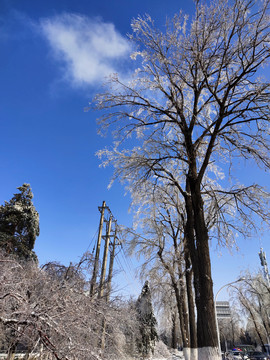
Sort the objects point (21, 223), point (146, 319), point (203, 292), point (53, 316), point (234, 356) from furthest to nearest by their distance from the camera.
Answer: point (234, 356) < point (21, 223) < point (146, 319) < point (203, 292) < point (53, 316)

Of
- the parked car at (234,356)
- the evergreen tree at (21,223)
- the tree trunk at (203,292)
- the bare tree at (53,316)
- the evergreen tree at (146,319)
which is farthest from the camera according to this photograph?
the parked car at (234,356)

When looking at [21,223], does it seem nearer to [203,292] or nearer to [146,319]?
[146,319]

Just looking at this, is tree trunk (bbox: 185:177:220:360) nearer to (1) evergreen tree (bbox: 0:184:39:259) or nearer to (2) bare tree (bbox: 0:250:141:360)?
(2) bare tree (bbox: 0:250:141:360)

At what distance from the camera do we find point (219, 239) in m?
9.45

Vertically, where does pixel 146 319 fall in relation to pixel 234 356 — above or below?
above

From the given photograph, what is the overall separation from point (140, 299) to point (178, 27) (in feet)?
62.0

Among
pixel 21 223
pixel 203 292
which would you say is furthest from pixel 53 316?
pixel 21 223

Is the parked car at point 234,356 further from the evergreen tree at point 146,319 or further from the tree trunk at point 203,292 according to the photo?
the tree trunk at point 203,292

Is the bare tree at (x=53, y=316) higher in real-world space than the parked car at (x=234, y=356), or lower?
higher

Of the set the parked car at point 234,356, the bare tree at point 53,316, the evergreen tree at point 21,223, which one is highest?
the evergreen tree at point 21,223

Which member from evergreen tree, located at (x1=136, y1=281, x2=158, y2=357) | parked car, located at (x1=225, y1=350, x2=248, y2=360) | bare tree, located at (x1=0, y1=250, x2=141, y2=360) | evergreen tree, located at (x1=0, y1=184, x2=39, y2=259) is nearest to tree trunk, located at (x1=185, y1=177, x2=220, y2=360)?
bare tree, located at (x1=0, y1=250, x2=141, y2=360)

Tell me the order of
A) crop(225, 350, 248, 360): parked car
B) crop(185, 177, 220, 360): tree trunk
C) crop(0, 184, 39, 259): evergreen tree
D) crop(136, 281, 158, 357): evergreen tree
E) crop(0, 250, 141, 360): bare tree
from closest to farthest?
Result: crop(0, 250, 141, 360): bare tree
crop(185, 177, 220, 360): tree trunk
crop(136, 281, 158, 357): evergreen tree
crop(0, 184, 39, 259): evergreen tree
crop(225, 350, 248, 360): parked car

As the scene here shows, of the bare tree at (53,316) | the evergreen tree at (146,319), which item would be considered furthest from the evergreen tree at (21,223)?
the bare tree at (53,316)

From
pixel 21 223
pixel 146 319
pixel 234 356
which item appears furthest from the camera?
pixel 234 356
